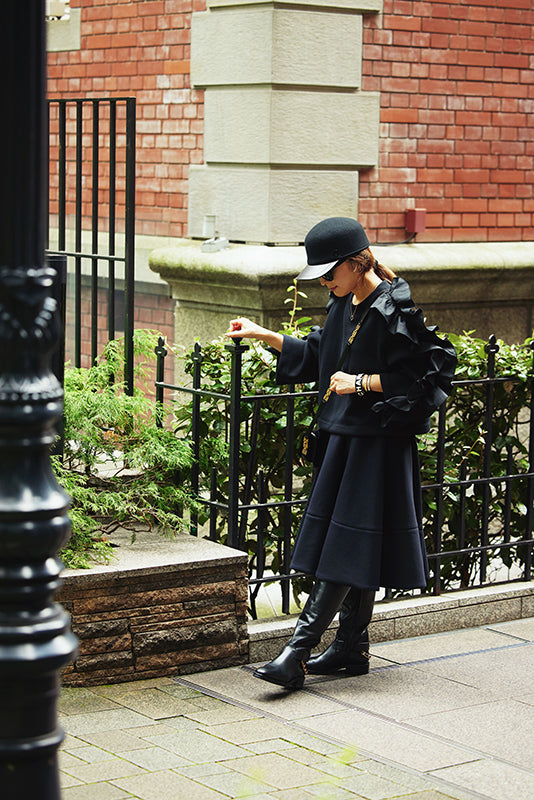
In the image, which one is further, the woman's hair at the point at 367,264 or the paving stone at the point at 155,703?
the woman's hair at the point at 367,264

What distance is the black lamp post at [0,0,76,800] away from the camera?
7.96 ft

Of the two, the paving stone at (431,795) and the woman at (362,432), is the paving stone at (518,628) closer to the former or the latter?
the woman at (362,432)

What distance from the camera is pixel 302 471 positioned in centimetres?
571

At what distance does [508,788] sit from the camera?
392cm

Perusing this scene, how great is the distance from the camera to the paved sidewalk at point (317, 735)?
3.89m

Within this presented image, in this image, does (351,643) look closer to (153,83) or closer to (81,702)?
(81,702)

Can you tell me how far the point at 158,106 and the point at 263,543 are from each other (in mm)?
3917

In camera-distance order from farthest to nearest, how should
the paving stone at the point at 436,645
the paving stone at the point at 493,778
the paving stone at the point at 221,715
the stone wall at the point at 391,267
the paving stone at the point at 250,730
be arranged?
the stone wall at the point at 391,267, the paving stone at the point at 436,645, the paving stone at the point at 221,715, the paving stone at the point at 250,730, the paving stone at the point at 493,778

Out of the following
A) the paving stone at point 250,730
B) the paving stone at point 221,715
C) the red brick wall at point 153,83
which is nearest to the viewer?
the paving stone at point 250,730

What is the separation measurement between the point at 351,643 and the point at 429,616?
79 cm

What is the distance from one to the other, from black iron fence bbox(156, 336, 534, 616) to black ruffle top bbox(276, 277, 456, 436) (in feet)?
1.50

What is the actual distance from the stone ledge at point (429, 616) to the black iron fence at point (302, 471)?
0.12 metres

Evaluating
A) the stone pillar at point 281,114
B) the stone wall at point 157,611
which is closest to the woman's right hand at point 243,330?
the stone wall at point 157,611

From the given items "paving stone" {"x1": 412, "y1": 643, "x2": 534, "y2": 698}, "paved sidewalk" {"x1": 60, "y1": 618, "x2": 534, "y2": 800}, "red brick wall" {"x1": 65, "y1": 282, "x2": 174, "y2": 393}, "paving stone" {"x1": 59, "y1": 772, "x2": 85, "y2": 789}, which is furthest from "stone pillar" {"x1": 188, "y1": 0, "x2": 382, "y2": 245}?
"paving stone" {"x1": 59, "y1": 772, "x2": 85, "y2": 789}
